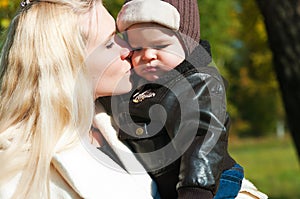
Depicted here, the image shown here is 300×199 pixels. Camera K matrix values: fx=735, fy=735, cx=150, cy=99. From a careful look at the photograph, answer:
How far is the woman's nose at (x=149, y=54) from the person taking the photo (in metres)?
2.66

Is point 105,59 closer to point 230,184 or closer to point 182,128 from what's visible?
point 182,128

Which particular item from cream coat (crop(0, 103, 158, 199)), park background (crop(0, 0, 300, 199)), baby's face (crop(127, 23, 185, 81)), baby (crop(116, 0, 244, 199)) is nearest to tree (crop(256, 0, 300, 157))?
park background (crop(0, 0, 300, 199))

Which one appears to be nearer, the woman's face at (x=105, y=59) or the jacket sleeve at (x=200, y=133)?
the jacket sleeve at (x=200, y=133)

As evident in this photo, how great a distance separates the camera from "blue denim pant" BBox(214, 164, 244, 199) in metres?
2.60

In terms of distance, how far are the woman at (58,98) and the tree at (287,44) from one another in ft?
12.1

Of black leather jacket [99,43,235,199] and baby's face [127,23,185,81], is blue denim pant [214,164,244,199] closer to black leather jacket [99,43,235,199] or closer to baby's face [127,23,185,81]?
black leather jacket [99,43,235,199]

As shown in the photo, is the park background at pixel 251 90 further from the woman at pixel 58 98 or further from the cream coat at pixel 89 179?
the cream coat at pixel 89 179

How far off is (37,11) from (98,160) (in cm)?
57

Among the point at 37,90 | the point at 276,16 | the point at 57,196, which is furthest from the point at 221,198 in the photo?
the point at 276,16

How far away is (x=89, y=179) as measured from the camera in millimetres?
2480

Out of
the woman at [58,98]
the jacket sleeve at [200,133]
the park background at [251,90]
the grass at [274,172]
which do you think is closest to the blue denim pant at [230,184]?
the jacket sleeve at [200,133]

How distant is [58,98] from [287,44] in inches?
158

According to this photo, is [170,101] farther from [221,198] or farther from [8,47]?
[8,47]

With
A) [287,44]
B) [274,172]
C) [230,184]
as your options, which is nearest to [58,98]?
[230,184]
